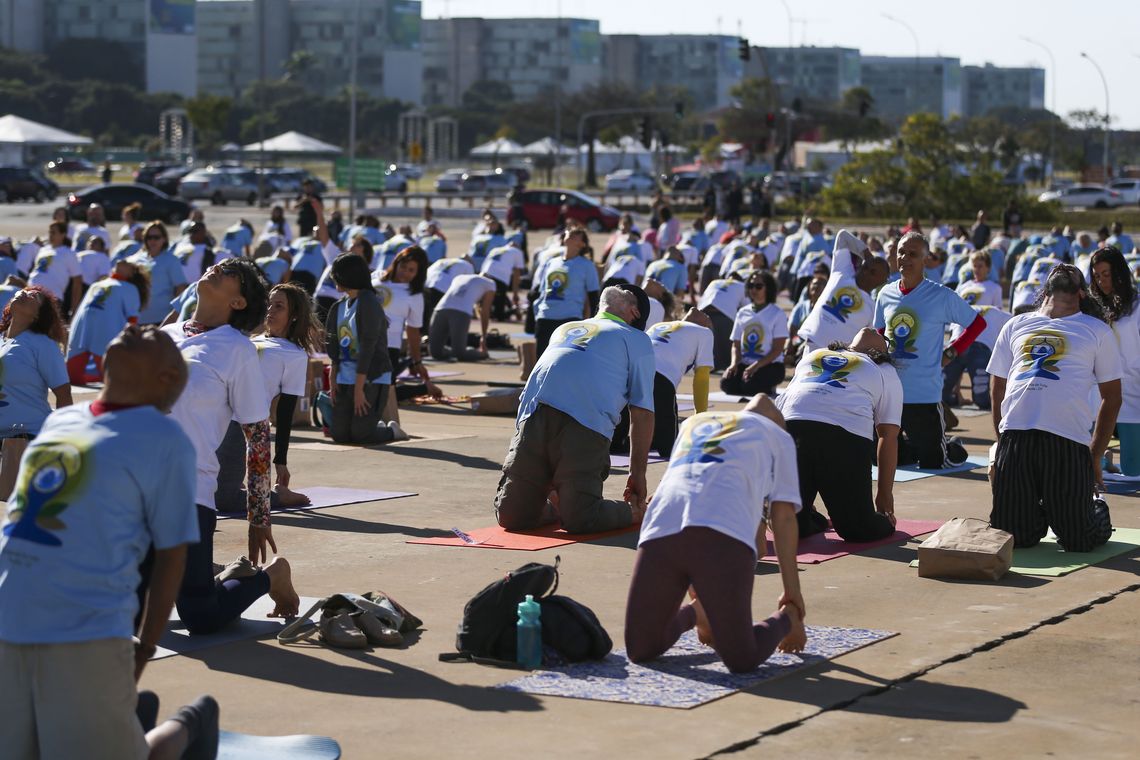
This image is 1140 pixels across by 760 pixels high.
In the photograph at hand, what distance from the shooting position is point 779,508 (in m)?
6.89

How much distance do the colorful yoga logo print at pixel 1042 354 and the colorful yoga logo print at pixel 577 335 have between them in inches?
96.0

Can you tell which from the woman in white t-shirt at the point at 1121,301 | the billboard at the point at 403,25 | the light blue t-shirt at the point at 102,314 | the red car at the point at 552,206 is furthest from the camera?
the billboard at the point at 403,25

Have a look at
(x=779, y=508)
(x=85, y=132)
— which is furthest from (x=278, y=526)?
(x=85, y=132)

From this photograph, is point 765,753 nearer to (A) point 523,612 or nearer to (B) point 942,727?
(B) point 942,727

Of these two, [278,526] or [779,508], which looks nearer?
[779,508]

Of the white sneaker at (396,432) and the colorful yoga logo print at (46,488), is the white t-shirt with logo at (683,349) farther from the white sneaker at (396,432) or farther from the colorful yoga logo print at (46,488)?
the colorful yoga logo print at (46,488)

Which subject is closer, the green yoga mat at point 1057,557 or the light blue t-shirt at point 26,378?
the green yoga mat at point 1057,557

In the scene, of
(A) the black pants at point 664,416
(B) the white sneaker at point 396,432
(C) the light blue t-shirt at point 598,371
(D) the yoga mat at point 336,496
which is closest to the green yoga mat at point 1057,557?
(C) the light blue t-shirt at point 598,371

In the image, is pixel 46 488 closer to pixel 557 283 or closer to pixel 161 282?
pixel 557 283

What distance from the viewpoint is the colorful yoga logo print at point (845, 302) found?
Answer: 44.7 feet

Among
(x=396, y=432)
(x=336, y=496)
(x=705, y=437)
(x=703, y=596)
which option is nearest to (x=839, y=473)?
(x=705, y=437)

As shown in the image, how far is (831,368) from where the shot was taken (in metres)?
9.89

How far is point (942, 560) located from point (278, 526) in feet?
12.9

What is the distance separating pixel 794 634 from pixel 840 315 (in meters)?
6.91
